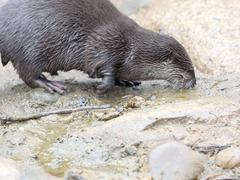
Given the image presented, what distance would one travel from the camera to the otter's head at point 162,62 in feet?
16.0

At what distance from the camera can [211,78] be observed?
5.11 m

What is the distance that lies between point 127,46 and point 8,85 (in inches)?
38.6

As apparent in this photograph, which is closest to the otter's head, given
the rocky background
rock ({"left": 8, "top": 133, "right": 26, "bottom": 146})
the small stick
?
the rocky background

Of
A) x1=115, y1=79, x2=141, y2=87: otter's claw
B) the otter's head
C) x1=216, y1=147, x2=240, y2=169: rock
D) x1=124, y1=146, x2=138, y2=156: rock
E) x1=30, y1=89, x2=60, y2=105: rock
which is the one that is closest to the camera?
x1=216, y1=147, x2=240, y2=169: rock

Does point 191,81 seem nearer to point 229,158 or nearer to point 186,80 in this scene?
point 186,80

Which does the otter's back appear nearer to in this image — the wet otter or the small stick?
the wet otter

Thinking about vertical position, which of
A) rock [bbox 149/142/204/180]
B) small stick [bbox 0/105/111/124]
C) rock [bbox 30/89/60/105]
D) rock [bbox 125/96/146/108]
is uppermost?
rock [bbox 149/142/204/180]

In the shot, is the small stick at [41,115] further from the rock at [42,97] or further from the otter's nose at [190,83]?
the otter's nose at [190,83]

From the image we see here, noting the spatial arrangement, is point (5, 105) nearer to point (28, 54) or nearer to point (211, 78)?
point (28, 54)

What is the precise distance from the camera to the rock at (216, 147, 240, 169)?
3508 millimetres

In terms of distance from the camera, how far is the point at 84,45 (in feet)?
15.9

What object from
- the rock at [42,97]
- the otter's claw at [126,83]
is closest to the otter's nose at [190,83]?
the otter's claw at [126,83]

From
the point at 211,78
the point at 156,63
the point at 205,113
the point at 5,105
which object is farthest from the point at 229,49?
the point at 5,105

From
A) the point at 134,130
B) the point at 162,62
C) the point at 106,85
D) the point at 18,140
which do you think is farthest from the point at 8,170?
the point at 162,62
